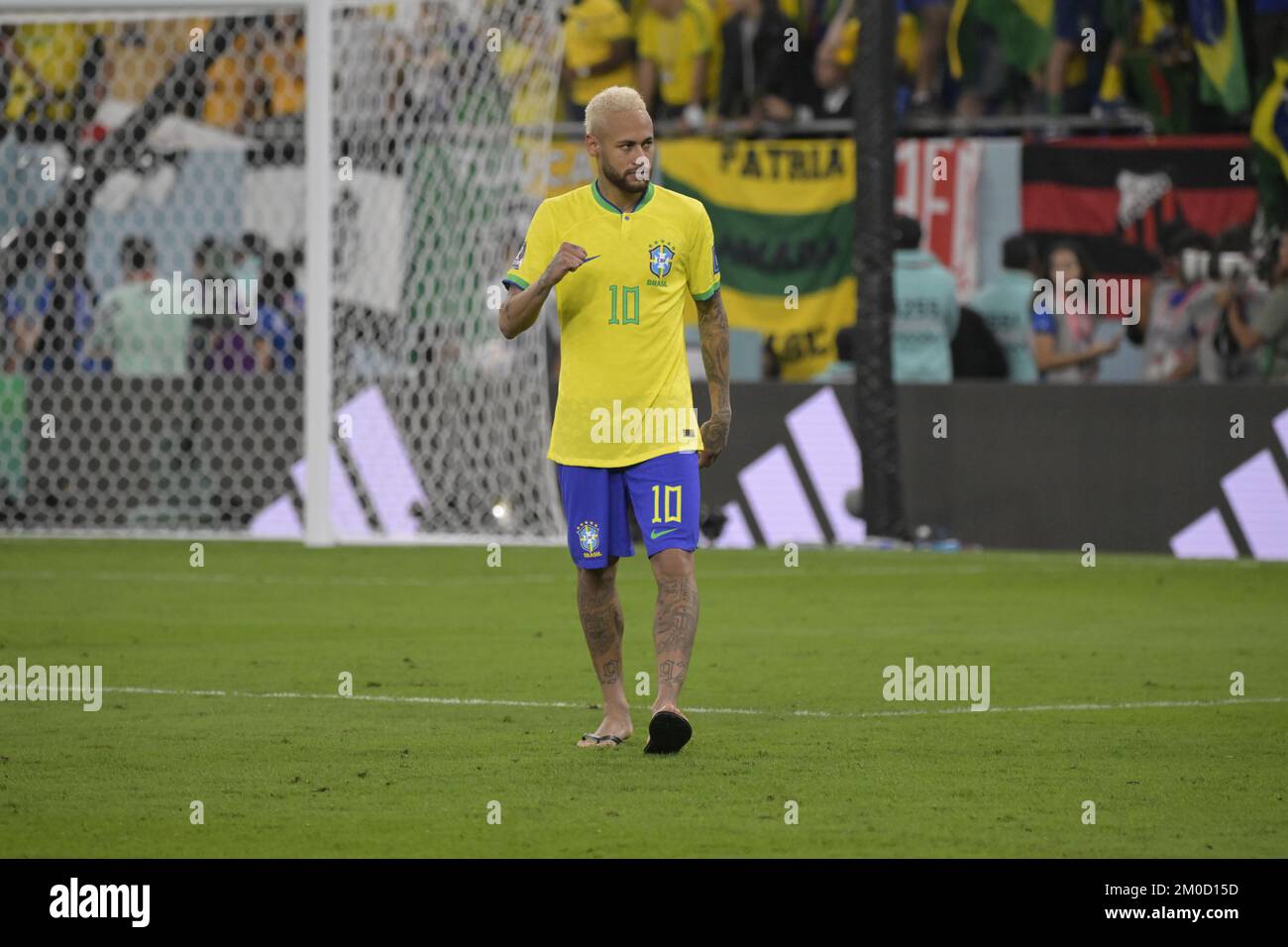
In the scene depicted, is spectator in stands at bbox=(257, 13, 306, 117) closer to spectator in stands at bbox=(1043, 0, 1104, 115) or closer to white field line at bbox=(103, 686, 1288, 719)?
spectator in stands at bbox=(1043, 0, 1104, 115)

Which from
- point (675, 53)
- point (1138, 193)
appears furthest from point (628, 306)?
point (675, 53)

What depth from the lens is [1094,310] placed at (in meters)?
17.9

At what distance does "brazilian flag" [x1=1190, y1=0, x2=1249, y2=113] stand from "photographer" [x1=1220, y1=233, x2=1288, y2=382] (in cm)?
204

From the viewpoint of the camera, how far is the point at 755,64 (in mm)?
20375

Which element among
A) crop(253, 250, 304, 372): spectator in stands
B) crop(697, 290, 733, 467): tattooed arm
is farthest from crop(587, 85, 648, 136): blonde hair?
crop(253, 250, 304, 372): spectator in stands

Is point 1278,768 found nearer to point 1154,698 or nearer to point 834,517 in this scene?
point 1154,698

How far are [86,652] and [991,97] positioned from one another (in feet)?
36.7

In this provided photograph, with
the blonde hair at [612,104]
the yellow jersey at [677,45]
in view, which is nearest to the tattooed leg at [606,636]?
the blonde hair at [612,104]

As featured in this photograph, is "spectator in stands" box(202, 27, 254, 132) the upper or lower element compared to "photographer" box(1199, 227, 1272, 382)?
upper

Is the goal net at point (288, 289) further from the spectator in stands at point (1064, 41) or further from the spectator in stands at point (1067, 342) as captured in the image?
the spectator in stands at point (1064, 41)

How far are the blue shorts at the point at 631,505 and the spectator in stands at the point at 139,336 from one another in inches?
446

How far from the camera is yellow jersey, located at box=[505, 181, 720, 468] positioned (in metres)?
8.00

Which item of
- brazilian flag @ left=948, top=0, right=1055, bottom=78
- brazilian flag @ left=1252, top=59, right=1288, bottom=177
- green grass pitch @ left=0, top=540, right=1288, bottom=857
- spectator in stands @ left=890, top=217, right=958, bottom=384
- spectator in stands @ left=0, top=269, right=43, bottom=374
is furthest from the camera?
brazilian flag @ left=948, top=0, right=1055, bottom=78
